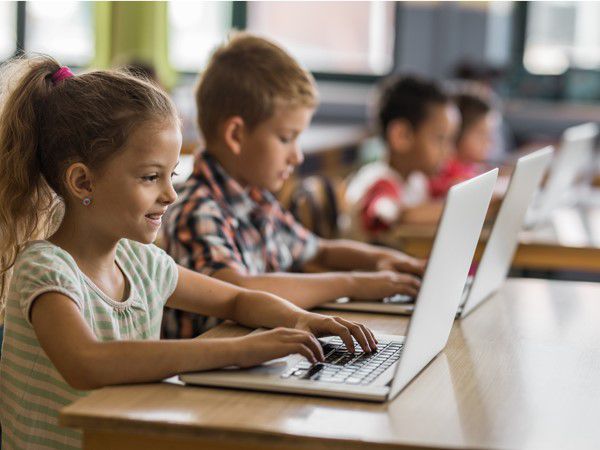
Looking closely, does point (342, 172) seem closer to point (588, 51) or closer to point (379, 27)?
point (379, 27)

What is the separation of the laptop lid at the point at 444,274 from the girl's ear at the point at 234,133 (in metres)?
0.71

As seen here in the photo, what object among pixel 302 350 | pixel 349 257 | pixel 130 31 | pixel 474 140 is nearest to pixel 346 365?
pixel 302 350

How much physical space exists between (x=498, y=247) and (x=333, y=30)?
509cm

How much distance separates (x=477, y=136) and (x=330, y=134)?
1493 millimetres

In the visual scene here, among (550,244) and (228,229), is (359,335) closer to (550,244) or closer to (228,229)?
(228,229)

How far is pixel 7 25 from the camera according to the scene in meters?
6.62

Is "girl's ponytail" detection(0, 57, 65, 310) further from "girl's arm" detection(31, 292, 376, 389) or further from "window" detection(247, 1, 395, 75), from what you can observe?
"window" detection(247, 1, 395, 75)

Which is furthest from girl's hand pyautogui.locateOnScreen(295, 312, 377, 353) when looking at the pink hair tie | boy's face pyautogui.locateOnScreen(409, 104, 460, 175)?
boy's face pyautogui.locateOnScreen(409, 104, 460, 175)

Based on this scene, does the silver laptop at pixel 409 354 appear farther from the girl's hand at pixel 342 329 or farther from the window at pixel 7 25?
the window at pixel 7 25

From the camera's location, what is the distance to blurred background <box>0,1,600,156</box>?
20.9ft

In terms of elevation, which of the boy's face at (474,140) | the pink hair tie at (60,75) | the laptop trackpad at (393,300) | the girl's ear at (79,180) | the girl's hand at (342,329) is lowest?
the boy's face at (474,140)

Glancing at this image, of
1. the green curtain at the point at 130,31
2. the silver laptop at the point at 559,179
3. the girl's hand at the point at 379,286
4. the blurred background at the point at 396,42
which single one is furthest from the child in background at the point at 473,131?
the girl's hand at the point at 379,286

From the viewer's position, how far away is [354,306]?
1687 mm

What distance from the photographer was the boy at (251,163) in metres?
1.76
